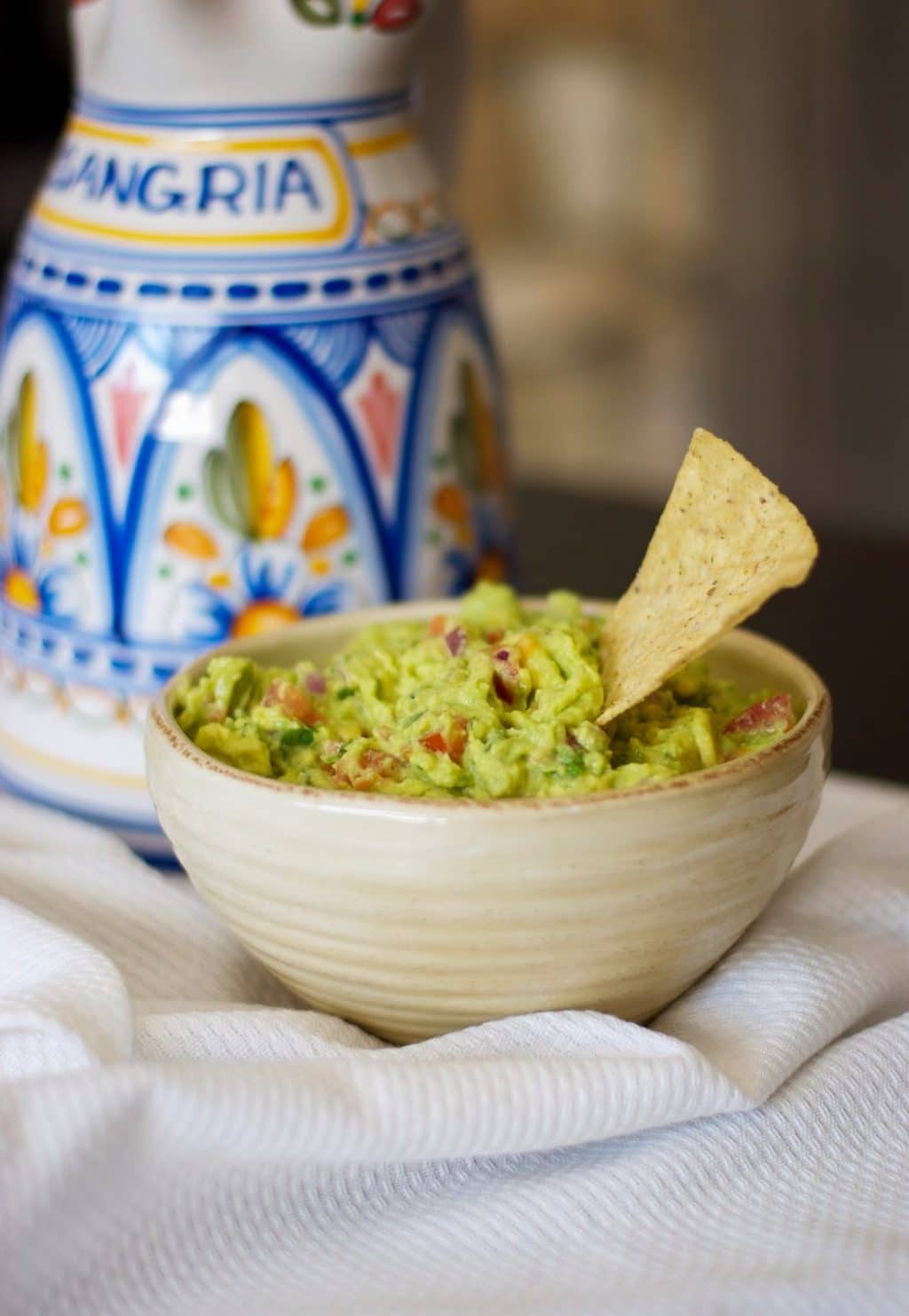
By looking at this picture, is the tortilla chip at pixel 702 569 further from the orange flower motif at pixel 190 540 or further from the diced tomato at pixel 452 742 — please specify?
the orange flower motif at pixel 190 540

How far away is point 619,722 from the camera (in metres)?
0.85

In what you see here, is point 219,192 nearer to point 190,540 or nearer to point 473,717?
point 190,540

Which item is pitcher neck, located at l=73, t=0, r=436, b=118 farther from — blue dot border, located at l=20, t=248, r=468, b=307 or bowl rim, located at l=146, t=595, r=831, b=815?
bowl rim, located at l=146, t=595, r=831, b=815

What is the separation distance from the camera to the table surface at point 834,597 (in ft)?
5.15

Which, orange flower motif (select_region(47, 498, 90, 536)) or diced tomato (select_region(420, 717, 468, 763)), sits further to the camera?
orange flower motif (select_region(47, 498, 90, 536))

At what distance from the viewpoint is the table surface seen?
157 cm

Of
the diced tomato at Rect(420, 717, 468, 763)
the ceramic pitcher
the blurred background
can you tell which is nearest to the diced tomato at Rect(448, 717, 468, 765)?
the diced tomato at Rect(420, 717, 468, 763)

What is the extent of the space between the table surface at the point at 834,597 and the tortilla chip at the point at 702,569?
1.90ft

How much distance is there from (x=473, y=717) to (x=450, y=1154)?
7.9 inches

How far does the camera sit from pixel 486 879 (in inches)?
29.6

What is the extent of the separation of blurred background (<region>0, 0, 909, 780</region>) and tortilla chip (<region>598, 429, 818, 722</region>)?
1.89 metres

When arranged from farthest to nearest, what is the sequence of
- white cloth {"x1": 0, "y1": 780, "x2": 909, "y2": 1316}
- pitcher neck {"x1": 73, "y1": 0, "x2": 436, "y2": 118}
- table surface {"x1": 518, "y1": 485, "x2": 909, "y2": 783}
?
table surface {"x1": 518, "y1": 485, "x2": 909, "y2": 783}
pitcher neck {"x1": 73, "y1": 0, "x2": 436, "y2": 118}
white cloth {"x1": 0, "y1": 780, "x2": 909, "y2": 1316}

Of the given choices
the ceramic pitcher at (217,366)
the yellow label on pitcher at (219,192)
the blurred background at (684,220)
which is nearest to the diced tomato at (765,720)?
the ceramic pitcher at (217,366)

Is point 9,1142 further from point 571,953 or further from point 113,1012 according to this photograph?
point 571,953
